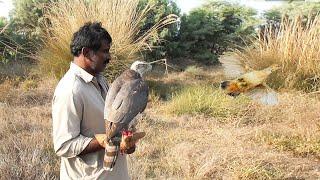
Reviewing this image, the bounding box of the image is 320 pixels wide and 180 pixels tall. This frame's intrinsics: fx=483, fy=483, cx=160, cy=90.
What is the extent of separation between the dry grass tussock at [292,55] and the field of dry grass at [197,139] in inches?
17.4

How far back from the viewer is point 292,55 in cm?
854

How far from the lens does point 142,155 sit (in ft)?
17.1

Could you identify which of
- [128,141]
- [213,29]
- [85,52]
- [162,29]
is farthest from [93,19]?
[128,141]

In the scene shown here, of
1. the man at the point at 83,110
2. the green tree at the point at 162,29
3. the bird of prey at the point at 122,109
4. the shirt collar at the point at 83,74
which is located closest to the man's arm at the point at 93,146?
the man at the point at 83,110

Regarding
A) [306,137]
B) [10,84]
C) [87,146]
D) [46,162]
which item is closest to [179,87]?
[10,84]

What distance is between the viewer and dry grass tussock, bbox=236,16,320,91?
8180 mm

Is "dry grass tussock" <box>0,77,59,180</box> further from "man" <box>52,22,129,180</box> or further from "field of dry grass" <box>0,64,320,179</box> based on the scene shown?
"man" <box>52,22,129,180</box>

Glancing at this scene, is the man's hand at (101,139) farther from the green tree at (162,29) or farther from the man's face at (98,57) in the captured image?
the green tree at (162,29)

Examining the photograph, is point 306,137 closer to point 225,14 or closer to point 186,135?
point 186,135

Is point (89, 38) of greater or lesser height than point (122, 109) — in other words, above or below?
above

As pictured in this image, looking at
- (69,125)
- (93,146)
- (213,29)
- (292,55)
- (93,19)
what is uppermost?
(69,125)

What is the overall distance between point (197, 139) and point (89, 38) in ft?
11.9

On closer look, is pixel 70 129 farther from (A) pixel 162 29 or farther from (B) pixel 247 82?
(A) pixel 162 29

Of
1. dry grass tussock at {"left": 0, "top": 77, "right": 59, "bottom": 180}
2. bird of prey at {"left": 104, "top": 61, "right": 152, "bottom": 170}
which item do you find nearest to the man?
bird of prey at {"left": 104, "top": 61, "right": 152, "bottom": 170}
